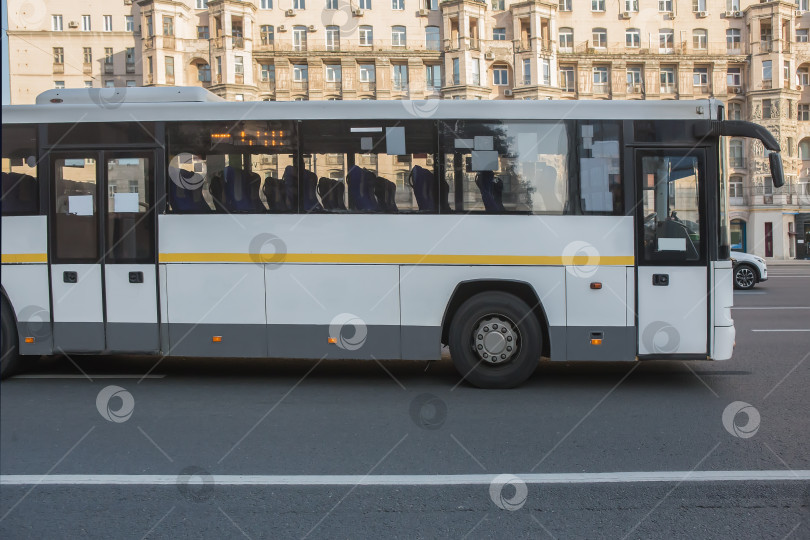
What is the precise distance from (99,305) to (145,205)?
123 cm

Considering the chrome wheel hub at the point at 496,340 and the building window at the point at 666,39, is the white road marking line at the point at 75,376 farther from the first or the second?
the building window at the point at 666,39

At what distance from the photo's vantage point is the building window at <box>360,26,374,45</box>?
64938 millimetres

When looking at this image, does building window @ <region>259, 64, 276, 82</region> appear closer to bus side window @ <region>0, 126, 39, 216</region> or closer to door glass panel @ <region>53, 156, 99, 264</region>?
bus side window @ <region>0, 126, 39, 216</region>

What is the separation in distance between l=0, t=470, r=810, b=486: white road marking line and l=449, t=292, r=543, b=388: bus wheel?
2.73 metres

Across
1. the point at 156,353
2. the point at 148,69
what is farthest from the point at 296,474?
the point at 148,69

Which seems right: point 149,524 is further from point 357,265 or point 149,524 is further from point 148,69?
point 148,69

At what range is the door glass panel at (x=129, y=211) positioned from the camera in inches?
321

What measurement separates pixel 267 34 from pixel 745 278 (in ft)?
178

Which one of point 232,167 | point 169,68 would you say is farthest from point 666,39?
point 232,167

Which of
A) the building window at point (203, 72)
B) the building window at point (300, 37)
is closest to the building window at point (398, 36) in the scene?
the building window at point (300, 37)

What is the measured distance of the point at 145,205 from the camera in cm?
822

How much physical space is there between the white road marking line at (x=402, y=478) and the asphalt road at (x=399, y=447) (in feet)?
0.16

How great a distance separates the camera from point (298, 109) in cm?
805

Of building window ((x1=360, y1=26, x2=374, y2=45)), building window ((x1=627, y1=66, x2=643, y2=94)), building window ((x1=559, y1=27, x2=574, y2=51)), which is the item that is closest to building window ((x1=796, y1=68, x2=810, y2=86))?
building window ((x1=627, y1=66, x2=643, y2=94))
